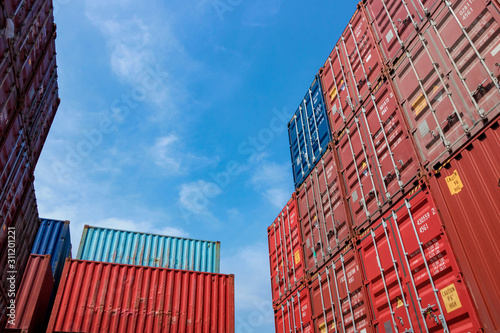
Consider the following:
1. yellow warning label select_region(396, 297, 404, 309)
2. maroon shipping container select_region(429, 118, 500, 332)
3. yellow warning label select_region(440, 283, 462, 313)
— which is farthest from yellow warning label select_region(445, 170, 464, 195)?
yellow warning label select_region(396, 297, 404, 309)

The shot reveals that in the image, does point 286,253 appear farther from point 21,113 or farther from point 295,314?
point 21,113

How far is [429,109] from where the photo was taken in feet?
22.1

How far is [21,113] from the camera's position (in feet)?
23.4

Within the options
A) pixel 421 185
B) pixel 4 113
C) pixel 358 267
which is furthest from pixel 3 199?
pixel 421 185

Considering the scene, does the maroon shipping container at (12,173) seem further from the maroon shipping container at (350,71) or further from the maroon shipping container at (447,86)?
the maroon shipping container at (447,86)

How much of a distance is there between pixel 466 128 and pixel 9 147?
8353mm

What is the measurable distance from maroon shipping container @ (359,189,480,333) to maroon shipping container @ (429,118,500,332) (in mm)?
179

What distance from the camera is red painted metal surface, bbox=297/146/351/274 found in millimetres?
8961

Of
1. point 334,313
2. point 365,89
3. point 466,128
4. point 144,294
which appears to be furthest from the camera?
point 144,294

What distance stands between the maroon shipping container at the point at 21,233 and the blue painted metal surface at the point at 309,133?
785cm

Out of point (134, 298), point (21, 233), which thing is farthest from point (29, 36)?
point (134, 298)

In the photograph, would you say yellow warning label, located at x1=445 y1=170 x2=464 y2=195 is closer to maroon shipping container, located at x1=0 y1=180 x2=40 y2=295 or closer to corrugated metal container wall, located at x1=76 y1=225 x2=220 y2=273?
maroon shipping container, located at x1=0 y1=180 x2=40 y2=295

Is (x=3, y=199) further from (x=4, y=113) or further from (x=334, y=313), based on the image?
(x=334, y=313)

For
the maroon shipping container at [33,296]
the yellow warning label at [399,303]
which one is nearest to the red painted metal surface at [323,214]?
the yellow warning label at [399,303]
